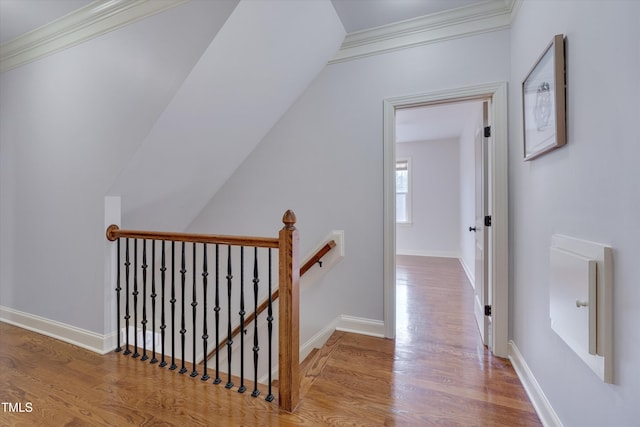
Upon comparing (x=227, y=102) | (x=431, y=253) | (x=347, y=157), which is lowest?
(x=431, y=253)

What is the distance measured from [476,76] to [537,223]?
124 centimetres

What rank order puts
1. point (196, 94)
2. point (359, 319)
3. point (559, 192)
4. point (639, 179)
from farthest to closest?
point (359, 319), point (196, 94), point (559, 192), point (639, 179)

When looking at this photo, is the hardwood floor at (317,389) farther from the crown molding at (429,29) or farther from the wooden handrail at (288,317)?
the crown molding at (429,29)

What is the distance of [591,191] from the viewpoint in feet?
3.47

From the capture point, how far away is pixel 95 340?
2.30 meters

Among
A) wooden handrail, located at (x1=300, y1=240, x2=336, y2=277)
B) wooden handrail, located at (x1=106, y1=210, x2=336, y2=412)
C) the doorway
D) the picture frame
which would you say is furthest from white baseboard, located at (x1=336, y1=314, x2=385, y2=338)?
the picture frame

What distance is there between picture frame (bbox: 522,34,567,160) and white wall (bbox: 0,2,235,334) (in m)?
1.75

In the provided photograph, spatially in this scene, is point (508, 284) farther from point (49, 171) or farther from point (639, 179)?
point (49, 171)

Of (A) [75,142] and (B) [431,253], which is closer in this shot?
(A) [75,142]

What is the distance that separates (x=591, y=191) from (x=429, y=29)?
72.8 inches

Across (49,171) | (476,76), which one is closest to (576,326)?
(476,76)

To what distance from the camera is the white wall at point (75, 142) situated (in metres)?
1.99

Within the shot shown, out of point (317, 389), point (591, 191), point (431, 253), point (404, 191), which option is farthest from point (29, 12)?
point (431, 253)

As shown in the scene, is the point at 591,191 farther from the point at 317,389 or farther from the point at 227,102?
the point at 227,102
